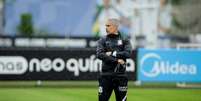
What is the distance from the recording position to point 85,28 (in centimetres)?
8219

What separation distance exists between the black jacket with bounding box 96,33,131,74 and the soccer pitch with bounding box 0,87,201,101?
6.74m

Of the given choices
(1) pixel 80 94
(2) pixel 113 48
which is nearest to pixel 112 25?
(2) pixel 113 48

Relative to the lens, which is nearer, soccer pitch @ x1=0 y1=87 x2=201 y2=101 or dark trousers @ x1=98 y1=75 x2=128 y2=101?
dark trousers @ x1=98 y1=75 x2=128 y2=101

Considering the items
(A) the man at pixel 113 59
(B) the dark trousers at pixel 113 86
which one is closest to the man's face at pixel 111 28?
(A) the man at pixel 113 59

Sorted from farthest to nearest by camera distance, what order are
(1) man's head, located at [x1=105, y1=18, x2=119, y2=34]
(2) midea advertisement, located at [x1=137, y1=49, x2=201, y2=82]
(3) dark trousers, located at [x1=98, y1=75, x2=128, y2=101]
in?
(2) midea advertisement, located at [x1=137, y1=49, x2=201, y2=82], (3) dark trousers, located at [x1=98, y1=75, x2=128, y2=101], (1) man's head, located at [x1=105, y1=18, x2=119, y2=34]

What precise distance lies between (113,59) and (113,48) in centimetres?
25

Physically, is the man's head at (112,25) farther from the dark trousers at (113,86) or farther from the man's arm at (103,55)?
the dark trousers at (113,86)

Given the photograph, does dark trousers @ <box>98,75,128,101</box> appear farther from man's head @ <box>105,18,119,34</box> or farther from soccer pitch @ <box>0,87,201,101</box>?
soccer pitch @ <box>0,87,201,101</box>

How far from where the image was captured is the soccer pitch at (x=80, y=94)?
2117 cm

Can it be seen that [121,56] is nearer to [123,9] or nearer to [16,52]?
[16,52]

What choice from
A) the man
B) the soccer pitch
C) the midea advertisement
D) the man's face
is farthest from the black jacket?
the midea advertisement

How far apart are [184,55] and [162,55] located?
88 cm

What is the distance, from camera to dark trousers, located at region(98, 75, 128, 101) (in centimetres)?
1425

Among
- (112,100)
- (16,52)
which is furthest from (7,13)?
(112,100)
